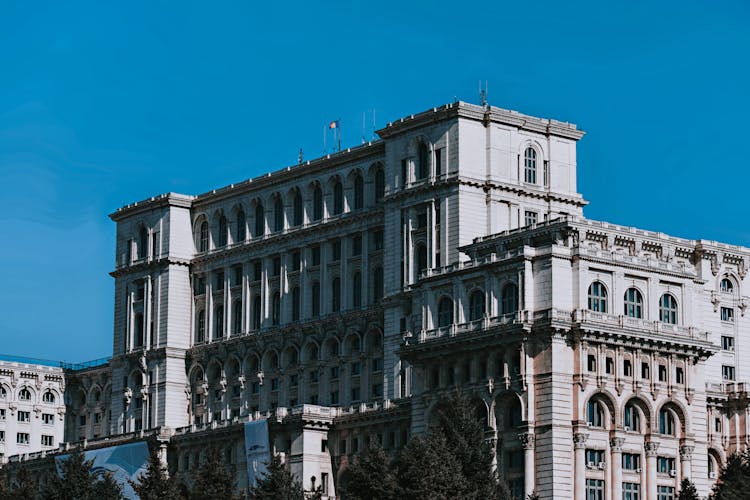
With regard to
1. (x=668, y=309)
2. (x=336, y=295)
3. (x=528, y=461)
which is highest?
(x=336, y=295)

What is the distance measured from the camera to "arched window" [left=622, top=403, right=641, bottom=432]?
16038 centimetres

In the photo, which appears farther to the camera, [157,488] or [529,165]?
[529,165]

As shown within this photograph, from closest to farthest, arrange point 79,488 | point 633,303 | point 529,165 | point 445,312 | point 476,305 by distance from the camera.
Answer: point 79,488 < point 633,303 < point 476,305 < point 445,312 < point 529,165

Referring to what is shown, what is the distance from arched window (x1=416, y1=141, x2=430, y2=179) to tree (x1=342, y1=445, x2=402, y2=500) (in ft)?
156

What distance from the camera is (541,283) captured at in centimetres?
15975

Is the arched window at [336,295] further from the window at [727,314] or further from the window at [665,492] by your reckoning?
the window at [665,492]

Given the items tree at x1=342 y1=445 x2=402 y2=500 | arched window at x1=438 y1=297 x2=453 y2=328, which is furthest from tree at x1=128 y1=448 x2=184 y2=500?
arched window at x1=438 y1=297 x2=453 y2=328

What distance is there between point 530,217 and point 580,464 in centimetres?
3752

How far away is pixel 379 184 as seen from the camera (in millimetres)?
195000

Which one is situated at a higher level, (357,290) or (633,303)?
(357,290)

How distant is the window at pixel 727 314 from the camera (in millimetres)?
191500

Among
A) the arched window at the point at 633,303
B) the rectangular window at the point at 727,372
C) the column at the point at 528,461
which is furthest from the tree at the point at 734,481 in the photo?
the rectangular window at the point at 727,372

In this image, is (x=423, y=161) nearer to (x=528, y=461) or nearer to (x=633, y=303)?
(x=633, y=303)

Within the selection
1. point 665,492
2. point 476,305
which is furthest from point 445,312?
point 665,492
